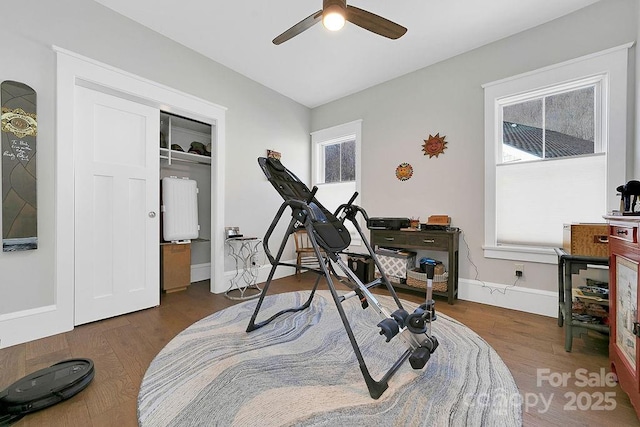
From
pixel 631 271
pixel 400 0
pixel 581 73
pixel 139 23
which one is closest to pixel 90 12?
pixel 139 23

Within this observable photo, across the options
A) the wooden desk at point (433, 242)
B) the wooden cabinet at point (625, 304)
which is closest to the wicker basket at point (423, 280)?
the wooden desk at point (433, 242)

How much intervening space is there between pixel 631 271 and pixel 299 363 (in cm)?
194

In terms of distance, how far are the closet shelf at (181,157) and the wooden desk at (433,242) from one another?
9.13 feet

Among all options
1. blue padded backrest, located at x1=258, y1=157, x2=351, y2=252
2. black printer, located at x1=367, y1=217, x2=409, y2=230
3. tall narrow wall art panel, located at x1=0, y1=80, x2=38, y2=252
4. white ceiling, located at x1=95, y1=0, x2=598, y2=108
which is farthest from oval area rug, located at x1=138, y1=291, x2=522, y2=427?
white ceiling, located at x1=95, y1=0, x2=598, y2=108

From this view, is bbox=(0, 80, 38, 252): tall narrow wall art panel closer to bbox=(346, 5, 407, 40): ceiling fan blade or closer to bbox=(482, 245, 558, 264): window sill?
bbox=(346, 5, 407, 40): ceiling fan blade

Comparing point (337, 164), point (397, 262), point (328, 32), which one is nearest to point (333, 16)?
point (328, 32)

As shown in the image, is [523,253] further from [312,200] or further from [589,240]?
[312,200]

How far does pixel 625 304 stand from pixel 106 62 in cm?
444

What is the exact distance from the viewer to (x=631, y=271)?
1353mm

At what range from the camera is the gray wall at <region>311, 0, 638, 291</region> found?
2525mm

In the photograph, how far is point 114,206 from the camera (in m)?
2.67

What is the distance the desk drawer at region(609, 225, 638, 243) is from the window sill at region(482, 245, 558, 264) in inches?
44.4

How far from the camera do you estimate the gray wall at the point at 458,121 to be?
8.29 ft

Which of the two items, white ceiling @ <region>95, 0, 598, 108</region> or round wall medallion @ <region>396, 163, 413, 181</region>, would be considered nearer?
white ceiling @ <region>95, 0, 598, 108</region>
